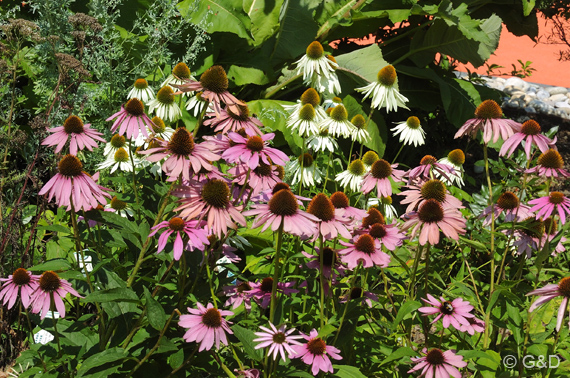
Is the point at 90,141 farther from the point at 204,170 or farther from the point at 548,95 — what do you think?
the point at 548,95

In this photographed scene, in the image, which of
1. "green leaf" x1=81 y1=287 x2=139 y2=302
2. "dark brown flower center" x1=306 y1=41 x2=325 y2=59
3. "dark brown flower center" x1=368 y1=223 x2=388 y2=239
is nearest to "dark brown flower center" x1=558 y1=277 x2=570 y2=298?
"dark brown flower center" x1=368 y1=223 x2=388 y2=239

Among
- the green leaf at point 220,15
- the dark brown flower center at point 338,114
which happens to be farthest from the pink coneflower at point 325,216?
the green leaf at point 220,15

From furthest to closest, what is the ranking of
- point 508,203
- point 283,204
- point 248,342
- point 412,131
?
1. point 412,131
2. point 508,203
3. point 248,342
4. point 283,204

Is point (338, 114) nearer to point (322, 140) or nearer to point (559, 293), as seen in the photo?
point (322, 140)

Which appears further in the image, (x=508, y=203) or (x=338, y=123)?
(x=338, y=123)

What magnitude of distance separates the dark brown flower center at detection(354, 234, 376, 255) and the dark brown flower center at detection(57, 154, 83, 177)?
0.78 meters

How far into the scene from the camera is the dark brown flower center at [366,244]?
1633mm

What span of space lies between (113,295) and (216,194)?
1.24 feet

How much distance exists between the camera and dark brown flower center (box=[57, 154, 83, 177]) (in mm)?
1515

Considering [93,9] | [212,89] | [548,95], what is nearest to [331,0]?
[93,9]

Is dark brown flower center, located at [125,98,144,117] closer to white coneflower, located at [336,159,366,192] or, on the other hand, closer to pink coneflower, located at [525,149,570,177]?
white coneflower, located at [336,159,366,192]

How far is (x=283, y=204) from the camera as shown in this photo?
54.6 inches

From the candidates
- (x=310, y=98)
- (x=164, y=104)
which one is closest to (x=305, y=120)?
(x=310, y=98)

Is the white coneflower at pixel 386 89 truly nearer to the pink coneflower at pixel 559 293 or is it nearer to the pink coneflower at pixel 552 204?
the pink coneflower at pixel 552 204
